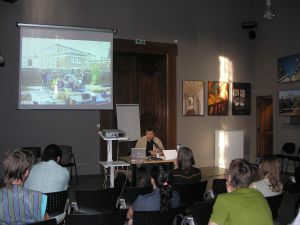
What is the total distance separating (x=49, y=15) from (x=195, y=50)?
13.5ft

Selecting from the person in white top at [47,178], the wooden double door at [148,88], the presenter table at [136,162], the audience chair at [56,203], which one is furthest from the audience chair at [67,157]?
the audience chair at [56,203]

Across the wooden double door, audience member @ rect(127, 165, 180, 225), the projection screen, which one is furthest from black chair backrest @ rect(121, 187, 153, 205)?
the wooden double door

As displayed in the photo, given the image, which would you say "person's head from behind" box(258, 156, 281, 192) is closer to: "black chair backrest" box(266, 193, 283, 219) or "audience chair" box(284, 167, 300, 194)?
"black chair backrest" box(266, 193, 283, 219)

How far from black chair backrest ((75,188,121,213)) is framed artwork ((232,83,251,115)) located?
7.65 m

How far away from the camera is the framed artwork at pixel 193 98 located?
9.58 metres

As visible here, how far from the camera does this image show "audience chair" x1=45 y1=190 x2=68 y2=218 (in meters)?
3.10

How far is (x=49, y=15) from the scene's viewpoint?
794 centimetres

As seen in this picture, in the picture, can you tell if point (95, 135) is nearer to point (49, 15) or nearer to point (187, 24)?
point (49, 15)

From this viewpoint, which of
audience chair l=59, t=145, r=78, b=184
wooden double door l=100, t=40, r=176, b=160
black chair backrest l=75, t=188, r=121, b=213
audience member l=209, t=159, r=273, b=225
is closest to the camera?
audience member l=209, t=159, r=273, b=225

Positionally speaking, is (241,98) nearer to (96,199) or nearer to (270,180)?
(270,180)

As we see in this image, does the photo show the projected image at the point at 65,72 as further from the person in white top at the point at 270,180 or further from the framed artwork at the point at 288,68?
the person in white top at the point at 270,180

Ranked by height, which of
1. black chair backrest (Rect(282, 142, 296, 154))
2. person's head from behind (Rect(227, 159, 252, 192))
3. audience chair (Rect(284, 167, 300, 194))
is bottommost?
audience chair (Rect(284, 167, 300, 194))

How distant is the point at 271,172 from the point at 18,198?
2.38m

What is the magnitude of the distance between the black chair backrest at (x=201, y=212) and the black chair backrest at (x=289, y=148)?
6.99 meters
